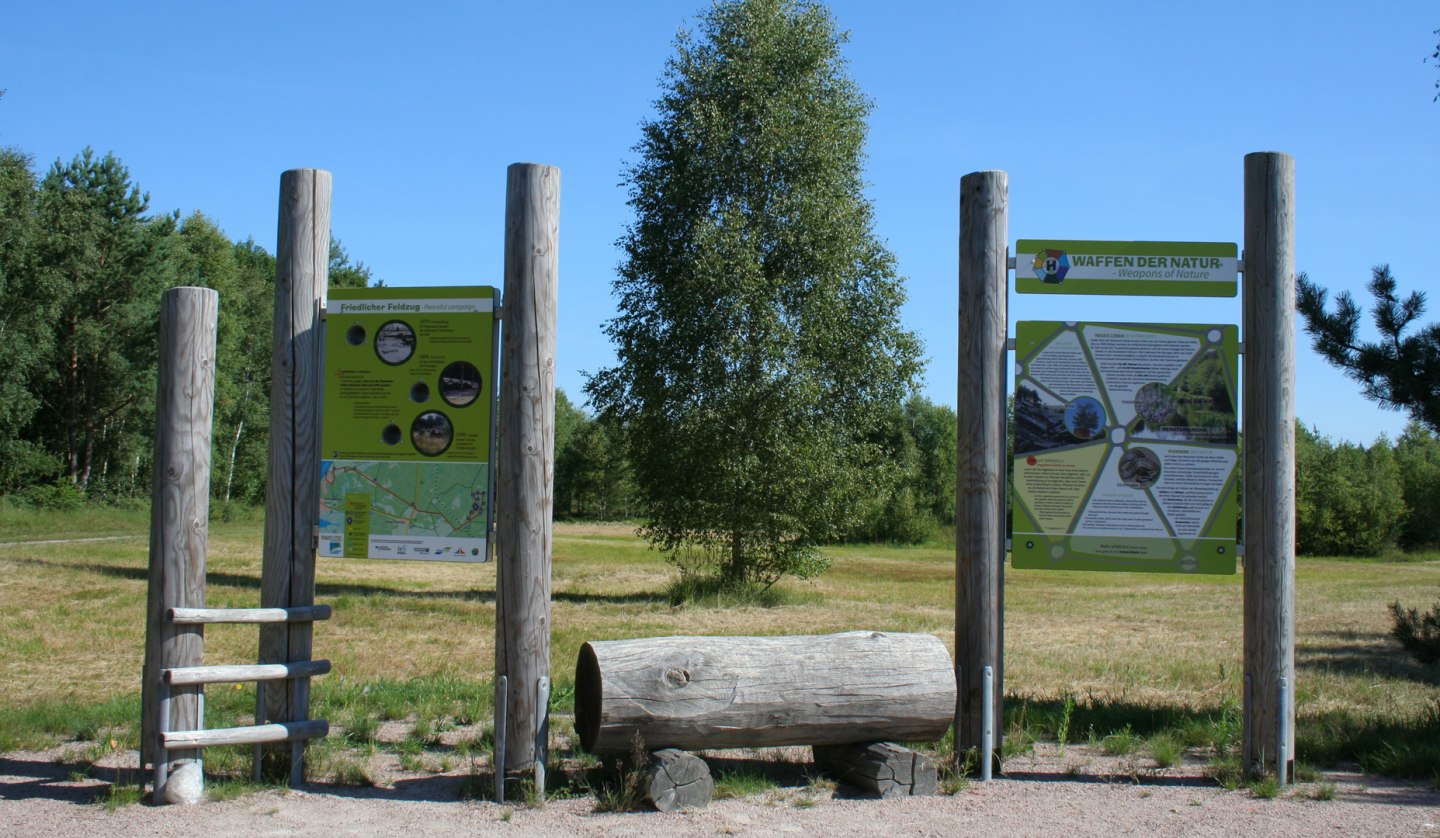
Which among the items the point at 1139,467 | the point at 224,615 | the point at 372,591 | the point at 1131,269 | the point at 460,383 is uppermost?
the point at 1131,269

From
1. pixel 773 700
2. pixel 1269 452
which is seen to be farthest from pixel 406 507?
pixel 1269 452

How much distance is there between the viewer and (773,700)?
599 centimetres

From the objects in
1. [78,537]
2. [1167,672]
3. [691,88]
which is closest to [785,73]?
[691,88]

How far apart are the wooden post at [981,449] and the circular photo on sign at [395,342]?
3.11 meters

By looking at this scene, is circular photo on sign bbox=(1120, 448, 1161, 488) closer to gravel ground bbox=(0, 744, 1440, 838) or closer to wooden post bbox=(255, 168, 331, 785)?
gravel ground bbox=(0, 744, 1440, 838)

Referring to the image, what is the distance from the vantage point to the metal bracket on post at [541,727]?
5.94 meters

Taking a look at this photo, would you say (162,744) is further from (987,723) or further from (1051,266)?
(1051,266)

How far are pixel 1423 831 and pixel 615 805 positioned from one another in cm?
379

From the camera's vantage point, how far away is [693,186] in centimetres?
2147

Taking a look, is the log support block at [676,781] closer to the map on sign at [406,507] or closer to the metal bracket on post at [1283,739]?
the map on sign at [406,507]

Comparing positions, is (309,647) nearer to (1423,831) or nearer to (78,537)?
(1423,831)

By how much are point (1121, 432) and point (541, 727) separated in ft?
11.8

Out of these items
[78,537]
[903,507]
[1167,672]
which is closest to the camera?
[1167,672]

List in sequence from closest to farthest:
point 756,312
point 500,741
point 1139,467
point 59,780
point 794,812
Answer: point 794,812 → point 500,741 → point 59,780 → point 1139,467 → point 756,312
